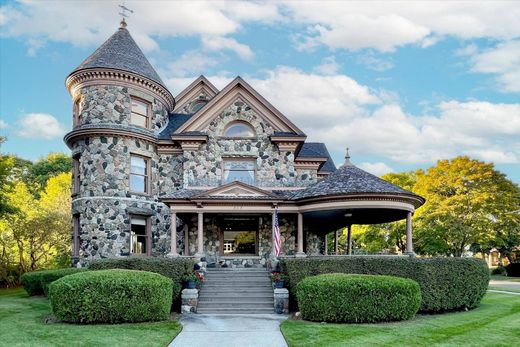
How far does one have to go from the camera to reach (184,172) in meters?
22.9

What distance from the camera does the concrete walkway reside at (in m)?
11.1

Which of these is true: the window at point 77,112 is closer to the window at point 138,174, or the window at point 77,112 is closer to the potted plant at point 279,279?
the window at point 138,174

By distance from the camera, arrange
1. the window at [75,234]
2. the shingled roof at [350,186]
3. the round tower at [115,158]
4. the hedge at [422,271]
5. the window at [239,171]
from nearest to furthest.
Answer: the hedge at [422,271]
the shingled roof at [350,186]
the round tower at [115,158]
the window at [75,234]
the window at [239,171]

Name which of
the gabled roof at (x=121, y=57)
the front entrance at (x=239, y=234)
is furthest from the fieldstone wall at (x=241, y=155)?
the gabled roof at (x=121, y=57)

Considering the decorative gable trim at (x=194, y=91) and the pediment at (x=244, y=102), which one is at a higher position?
the decorative gable trim at (x=194, y=91)

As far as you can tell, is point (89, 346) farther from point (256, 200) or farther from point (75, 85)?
point (75, 85)

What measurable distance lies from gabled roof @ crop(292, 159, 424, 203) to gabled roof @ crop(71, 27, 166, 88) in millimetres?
10573

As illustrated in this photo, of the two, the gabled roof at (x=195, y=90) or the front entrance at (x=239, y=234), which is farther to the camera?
the gabled roof at (x=195, y=90)

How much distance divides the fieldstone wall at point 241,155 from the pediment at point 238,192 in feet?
5.53

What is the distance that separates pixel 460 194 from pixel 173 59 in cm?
2652

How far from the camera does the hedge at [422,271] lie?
52.7 ft

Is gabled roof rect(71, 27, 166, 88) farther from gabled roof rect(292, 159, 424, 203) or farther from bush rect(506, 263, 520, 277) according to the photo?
bush rect(506, 263, 520, 277)

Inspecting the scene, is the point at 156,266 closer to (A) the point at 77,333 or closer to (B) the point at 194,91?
(A) the point at 77,333

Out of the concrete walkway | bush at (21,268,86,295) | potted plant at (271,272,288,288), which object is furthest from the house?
the concrete walkway
